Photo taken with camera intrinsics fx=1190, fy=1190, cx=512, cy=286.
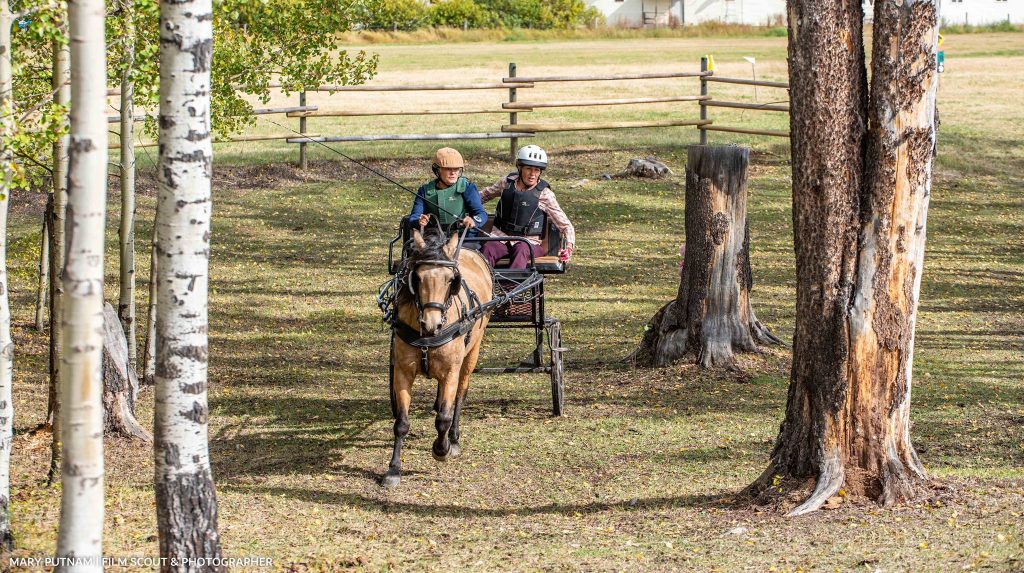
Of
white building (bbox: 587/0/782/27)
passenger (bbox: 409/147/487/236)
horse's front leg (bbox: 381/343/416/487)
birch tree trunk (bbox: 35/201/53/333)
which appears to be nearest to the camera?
horse's front leg (bbox: 381/343/416/487)

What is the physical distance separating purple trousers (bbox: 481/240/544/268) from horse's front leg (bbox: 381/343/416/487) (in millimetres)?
1968

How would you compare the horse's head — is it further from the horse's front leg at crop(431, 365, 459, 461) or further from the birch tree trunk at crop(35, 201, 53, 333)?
the birch tree trunk at crop(35, 201, 53, 333)

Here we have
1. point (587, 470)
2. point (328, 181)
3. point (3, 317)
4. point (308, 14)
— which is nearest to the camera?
point (3, 317)

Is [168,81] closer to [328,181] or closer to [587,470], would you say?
[587,470]

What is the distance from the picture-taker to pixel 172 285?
4918 millimetres

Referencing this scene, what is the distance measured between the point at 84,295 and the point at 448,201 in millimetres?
5301

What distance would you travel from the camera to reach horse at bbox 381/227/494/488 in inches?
309

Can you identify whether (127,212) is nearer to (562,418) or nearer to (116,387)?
(116,387)

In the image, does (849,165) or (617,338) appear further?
(617,338)

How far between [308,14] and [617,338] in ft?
15.6

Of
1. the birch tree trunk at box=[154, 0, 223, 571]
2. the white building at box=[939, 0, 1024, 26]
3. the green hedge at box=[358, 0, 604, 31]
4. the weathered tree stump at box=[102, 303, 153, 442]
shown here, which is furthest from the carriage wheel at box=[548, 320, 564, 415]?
the white building at box=[939, 0, 1024, 26]

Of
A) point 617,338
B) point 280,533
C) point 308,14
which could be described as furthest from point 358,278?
point 280,533

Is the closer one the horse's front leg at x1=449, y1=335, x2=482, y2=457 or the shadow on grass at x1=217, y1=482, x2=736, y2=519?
the shadow on grass at x1=217, y1=482, x2=736, y2=519

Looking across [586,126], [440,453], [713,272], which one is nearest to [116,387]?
[440,453]
